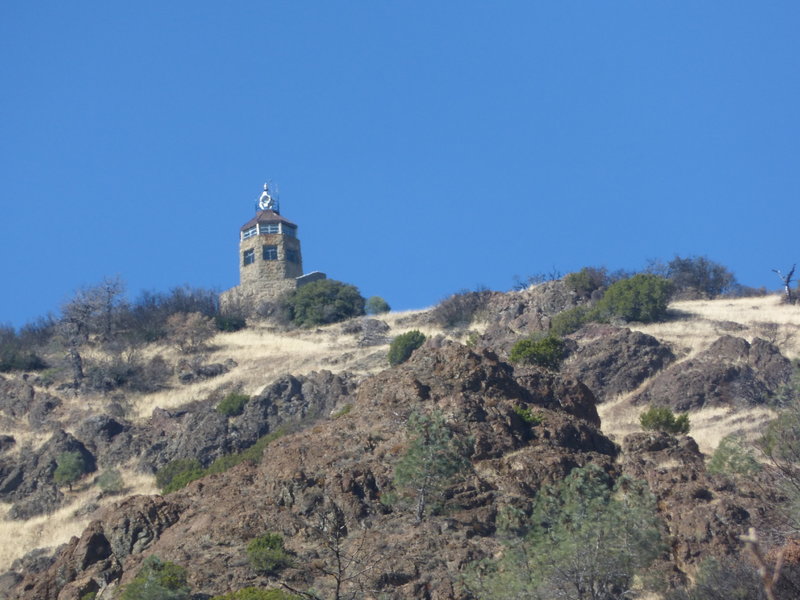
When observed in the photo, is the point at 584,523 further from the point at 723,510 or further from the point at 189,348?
the point at 189,348

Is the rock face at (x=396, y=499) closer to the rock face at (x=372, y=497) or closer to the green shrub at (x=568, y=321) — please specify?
the rock face at (x=372, y=497)

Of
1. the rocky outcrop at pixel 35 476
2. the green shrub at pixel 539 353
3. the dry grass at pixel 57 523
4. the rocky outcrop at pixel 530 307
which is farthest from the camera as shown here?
the rocky outcrop at pixel 530 307

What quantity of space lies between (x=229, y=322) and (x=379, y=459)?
1551 inches

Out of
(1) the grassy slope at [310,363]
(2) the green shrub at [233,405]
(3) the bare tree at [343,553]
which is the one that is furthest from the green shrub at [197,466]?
(3) the bare tree at [343,553]

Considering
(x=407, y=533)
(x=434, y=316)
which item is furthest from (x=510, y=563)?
(x=434, y=316)

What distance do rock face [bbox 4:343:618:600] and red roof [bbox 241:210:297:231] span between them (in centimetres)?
4372

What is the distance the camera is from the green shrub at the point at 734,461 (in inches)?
909

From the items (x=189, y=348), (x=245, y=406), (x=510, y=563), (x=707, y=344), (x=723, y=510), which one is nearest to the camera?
(x=510, y=563)

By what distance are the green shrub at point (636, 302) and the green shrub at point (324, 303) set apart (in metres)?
17.1

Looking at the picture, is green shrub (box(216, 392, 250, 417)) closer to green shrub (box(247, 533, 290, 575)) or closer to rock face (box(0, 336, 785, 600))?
rock face (box(0, 336, 785, 600))

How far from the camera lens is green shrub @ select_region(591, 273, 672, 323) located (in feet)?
166

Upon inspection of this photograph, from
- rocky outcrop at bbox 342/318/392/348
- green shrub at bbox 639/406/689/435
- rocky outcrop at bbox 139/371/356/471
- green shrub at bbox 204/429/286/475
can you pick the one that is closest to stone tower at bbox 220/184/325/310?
rocky outcrop at bbox 342/318/392/348

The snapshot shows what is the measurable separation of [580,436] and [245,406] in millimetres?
17393

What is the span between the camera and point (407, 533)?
21.5 meters
